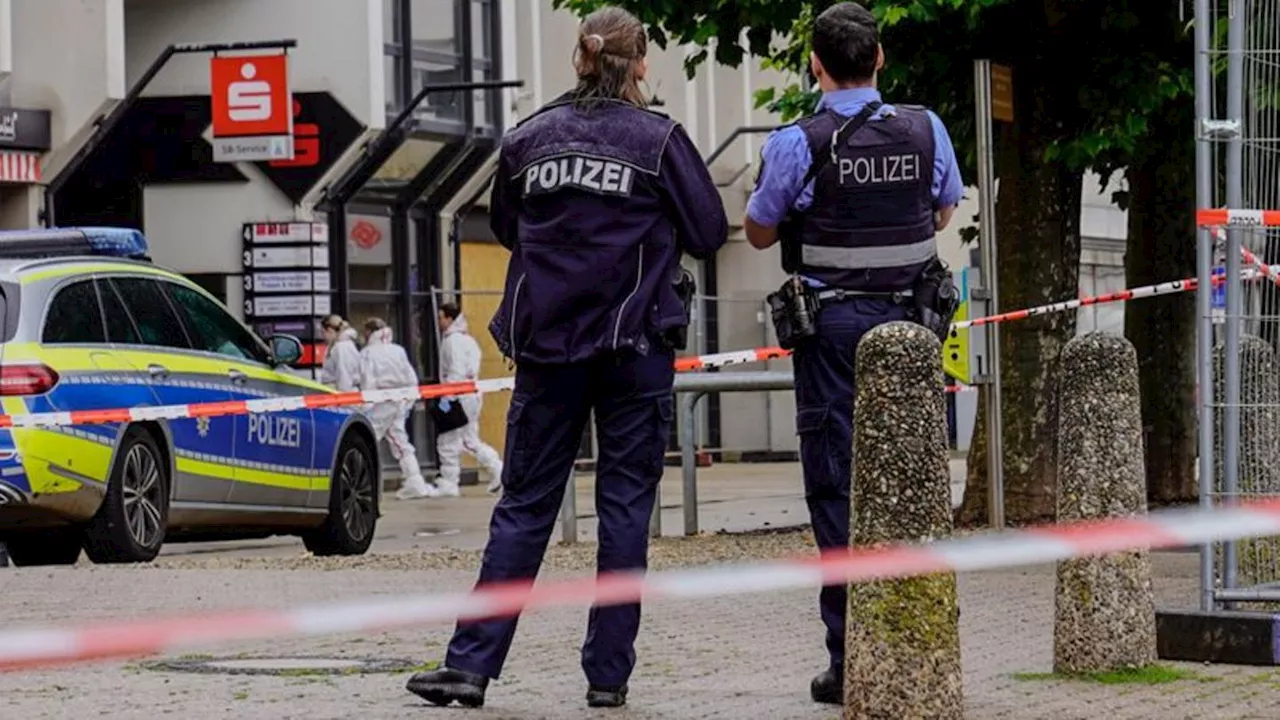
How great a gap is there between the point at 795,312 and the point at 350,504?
9171 millimetres

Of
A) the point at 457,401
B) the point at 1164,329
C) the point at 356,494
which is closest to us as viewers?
the point at 356,494

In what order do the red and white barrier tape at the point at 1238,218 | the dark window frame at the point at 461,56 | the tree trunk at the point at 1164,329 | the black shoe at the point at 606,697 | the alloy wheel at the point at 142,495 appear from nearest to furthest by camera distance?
the black shoe at the point at 606,697 < the red and white barrier tape at the point at 1238,218 < the alloy wheel at the point at 142,495 < the tree trunk at the point at 1164,329 < the dark window frame at the point at 461,56

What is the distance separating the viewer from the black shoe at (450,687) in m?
7.44

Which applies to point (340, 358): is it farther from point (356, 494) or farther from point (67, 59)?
point (356, 494)

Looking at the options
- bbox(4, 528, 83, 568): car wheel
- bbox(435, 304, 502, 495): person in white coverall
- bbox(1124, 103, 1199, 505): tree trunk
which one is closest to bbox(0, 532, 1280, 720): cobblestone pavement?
bbox(4, 528, 83, 568): car wheel

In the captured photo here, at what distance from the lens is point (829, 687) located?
774cm

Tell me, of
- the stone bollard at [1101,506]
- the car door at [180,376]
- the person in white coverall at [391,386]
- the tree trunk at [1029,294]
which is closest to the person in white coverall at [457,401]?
the person in white coverall at [391,386]

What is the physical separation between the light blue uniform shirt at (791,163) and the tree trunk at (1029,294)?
9.00 meters

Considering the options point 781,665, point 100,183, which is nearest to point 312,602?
point 781,665

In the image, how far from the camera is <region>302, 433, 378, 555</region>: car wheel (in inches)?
640

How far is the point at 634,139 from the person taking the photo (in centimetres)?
759

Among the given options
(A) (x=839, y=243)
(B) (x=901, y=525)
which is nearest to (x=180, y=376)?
(A) (x=839, y=243)

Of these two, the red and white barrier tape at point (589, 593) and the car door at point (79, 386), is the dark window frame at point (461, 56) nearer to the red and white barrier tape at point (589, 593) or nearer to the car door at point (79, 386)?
the car door at point (79, 386)

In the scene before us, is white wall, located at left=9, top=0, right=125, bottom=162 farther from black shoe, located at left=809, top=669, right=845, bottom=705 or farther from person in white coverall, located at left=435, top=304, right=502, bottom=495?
black shoe, located at left=809, top=669, right=845, bottom=705
